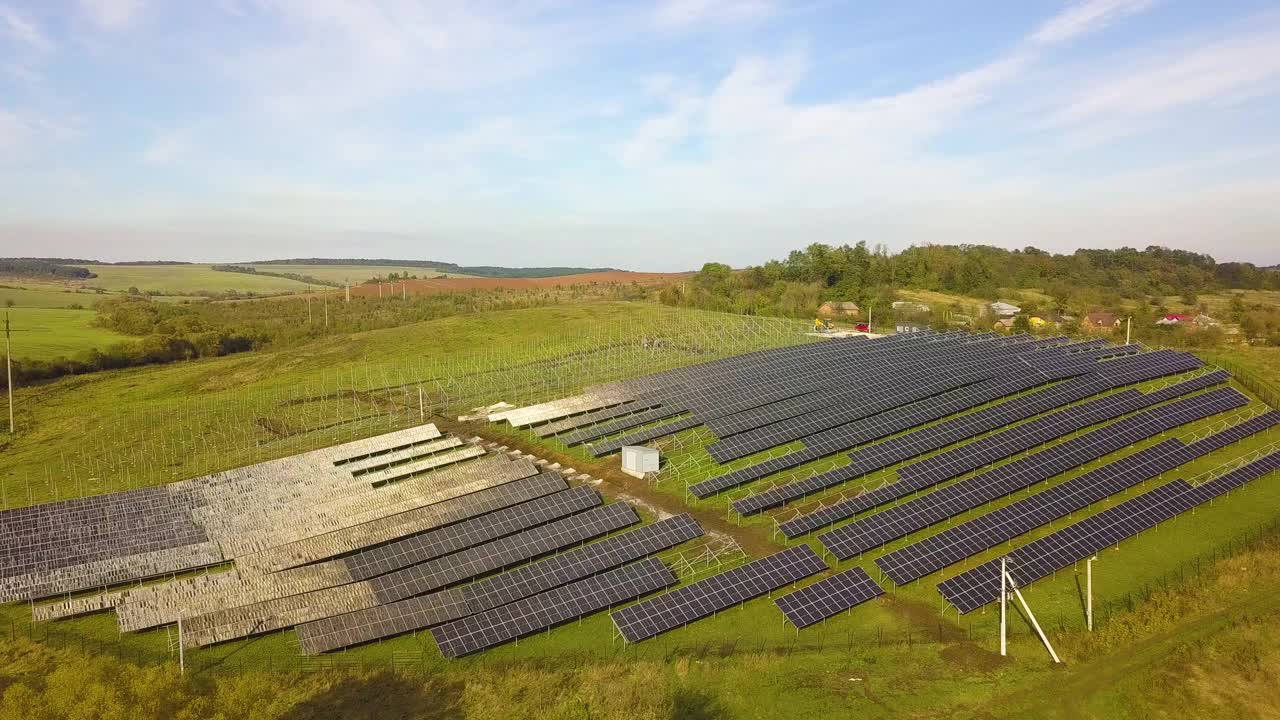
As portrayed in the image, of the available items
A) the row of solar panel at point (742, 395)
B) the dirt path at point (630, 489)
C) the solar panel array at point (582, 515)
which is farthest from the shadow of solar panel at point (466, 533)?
the row of solar panel at point (742, 395)

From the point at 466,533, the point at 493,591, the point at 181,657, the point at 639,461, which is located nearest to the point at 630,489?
the point at 639,461

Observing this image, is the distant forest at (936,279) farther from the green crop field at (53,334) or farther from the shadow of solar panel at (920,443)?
the green crop field at (53,334)

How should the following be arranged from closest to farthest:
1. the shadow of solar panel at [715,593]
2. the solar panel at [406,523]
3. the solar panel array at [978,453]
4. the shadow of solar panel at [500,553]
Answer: the shadow of solar panel at [715,593] < the shadow of solar panel at [500,553] < the solar panel at [406,523] < the solar panel array at [978,453]

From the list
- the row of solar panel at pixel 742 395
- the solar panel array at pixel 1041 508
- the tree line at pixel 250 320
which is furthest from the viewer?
the tree line at pixel 250 320

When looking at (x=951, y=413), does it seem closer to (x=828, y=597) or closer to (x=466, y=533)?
(x=828, y=597)

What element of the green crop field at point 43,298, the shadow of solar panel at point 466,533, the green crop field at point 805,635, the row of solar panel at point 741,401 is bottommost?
the green crop field at point 805,635

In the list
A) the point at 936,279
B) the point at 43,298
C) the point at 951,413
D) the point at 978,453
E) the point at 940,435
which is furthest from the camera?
the point at 936,279

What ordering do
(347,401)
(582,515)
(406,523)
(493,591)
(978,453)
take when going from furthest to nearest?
(347,401) → (978,453) → (582,515) → (406,523) → (493,591)
